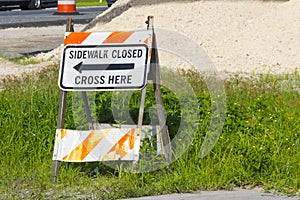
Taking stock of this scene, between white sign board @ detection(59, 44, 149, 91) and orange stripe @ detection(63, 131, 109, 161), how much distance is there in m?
0.35

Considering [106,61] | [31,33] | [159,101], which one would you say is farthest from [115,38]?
[31,33]

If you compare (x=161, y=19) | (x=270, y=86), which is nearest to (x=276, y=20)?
(x=161, y=19)

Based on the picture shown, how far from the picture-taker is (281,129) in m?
6.87

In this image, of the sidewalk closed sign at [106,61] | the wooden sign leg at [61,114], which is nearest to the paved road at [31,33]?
the wooden sign leg at [61,114]

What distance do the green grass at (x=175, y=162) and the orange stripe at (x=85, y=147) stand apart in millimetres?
146

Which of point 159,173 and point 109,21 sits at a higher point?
point 109,21

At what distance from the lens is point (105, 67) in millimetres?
6230

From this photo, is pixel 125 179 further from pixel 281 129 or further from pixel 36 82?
pixel 36 82

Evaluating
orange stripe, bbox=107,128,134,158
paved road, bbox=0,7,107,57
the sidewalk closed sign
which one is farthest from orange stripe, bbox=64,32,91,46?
paved road, bbox=0,7,107,57

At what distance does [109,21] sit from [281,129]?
7005 millimetres

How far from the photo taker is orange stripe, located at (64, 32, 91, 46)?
6309mm

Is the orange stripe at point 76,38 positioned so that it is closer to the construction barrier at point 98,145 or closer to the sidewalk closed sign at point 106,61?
the sidewalk closed sign at point 106,61

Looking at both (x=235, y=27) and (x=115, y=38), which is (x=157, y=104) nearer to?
(x=115, y=38)

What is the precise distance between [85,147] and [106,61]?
2.11 feet
